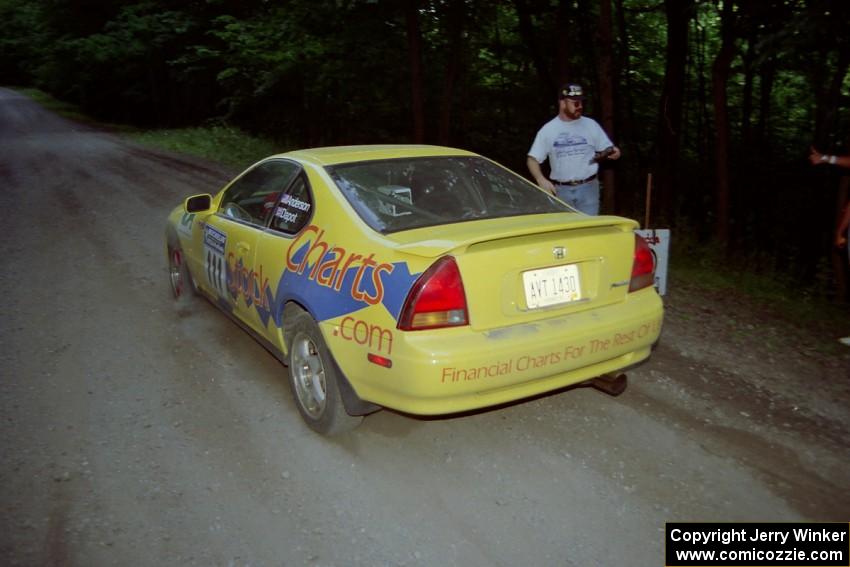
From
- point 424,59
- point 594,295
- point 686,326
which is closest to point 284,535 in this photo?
point 594,295

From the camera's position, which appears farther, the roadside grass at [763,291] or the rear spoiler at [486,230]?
the roadside grass at [763,291]

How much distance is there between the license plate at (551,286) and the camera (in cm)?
338

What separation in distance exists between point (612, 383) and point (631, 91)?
37.1 feet

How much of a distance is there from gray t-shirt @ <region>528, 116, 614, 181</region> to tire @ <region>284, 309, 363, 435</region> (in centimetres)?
317

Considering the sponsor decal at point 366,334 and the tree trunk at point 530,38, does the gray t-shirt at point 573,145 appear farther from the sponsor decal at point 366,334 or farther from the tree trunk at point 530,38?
the tree trunk at point 530,38

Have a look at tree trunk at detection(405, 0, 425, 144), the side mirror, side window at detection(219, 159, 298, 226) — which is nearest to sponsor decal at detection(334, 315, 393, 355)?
side window at detection(219, 159, 298, 226)

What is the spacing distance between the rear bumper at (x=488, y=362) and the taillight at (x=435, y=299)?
2.0 inches

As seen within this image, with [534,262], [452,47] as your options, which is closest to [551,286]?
[534,262]

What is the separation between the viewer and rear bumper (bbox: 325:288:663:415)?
3.16 m

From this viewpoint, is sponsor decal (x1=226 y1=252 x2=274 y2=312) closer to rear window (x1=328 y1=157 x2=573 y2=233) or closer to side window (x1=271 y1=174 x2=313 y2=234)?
side window (x1=271 y1=174 x2=313 y2=234)

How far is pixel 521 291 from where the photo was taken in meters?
3.36

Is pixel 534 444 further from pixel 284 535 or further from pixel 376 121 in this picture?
pixel 376 121

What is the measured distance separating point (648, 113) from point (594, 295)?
11879mm

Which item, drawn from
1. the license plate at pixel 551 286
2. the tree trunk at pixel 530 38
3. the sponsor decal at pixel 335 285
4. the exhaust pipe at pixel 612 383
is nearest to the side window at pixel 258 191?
the sponsor decal at pixel 335 285
